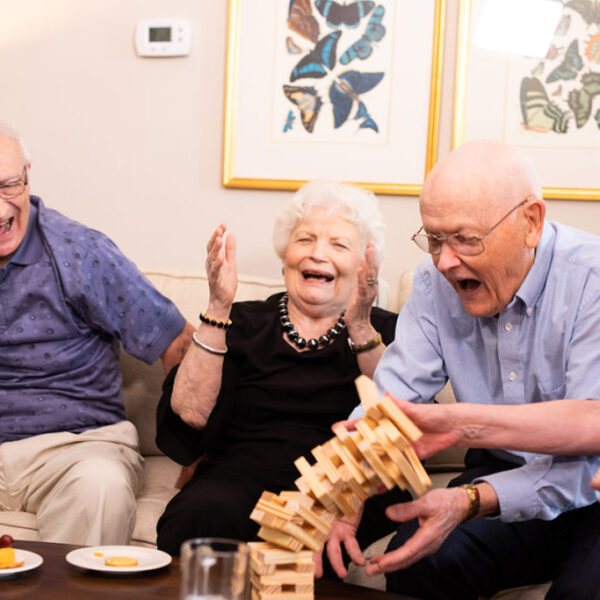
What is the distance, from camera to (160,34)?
2916mm

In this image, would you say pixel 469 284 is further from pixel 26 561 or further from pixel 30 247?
pixel 30 247

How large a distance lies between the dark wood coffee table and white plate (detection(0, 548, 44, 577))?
0.04 feet

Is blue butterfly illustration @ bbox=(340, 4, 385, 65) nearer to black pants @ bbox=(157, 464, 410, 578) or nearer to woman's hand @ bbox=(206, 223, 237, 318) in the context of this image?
woman's hand @ bbox=(206, 223, 237, 318)

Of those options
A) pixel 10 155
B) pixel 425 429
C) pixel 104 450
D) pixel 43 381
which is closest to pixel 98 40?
pixel 10 155

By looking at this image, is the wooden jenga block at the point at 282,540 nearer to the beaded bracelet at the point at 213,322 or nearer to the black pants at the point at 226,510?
the black pants at the point at 226,510

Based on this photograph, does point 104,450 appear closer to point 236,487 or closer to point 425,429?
point 236,487

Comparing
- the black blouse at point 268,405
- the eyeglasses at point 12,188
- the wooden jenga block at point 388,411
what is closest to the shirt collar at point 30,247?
the eyeglasses at point 12,188

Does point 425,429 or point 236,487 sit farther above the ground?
point 425,429

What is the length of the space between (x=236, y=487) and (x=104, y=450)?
42cm

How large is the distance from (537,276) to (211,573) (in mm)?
896

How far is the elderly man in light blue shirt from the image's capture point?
1.54 metres

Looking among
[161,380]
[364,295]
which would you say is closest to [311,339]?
[364,295]

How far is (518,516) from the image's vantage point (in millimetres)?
1555

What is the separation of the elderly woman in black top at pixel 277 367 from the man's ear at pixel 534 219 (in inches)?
16.9
